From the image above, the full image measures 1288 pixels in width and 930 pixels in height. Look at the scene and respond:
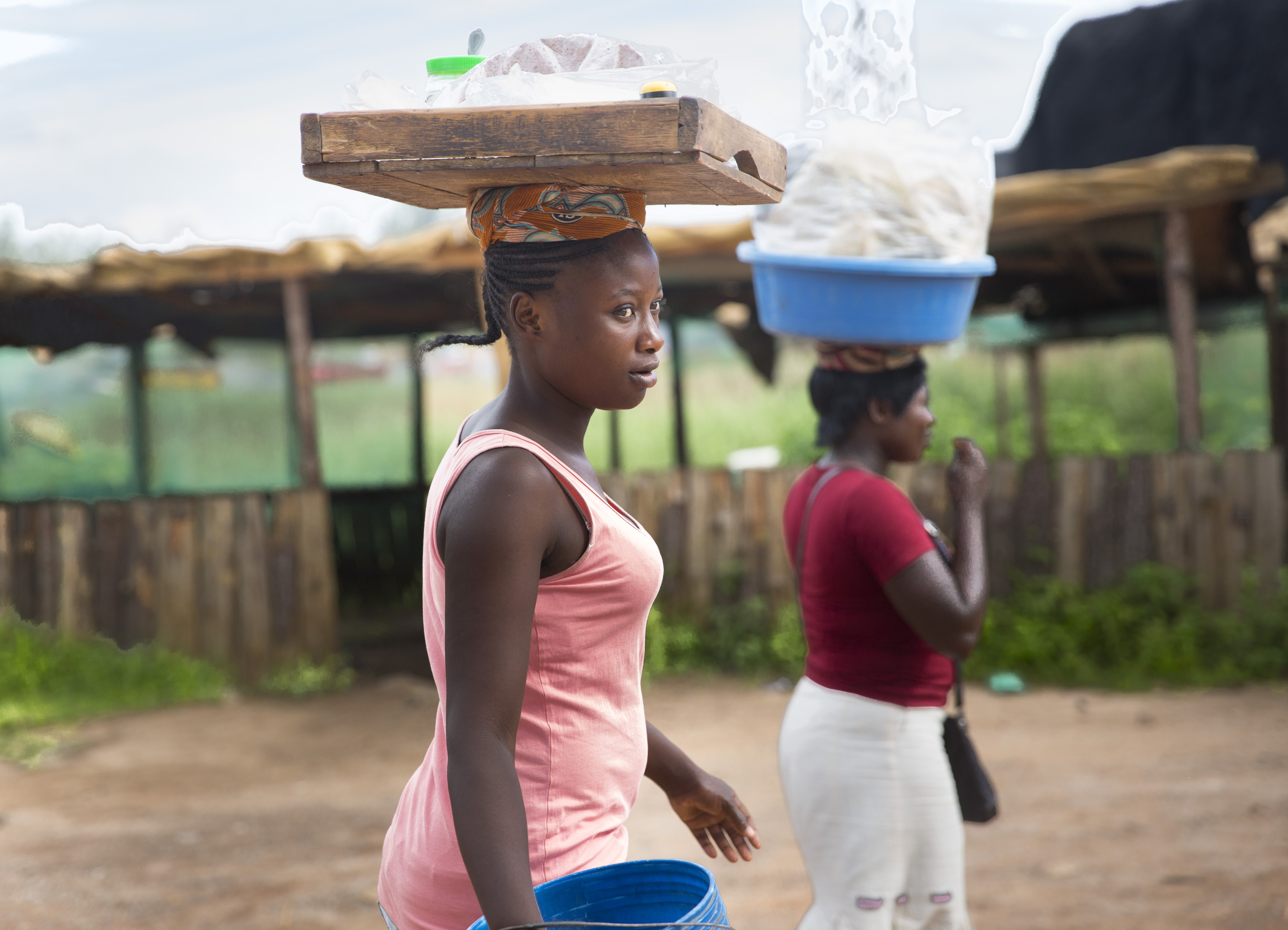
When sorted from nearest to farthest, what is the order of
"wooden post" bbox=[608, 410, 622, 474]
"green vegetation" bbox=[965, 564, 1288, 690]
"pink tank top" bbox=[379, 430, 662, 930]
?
"pink tank top" bbox=[379, 430, 662, 930]
"green vegetation" bbox=[965, 564, 1288, 690]
"wooden post" bbox=[608, 410, 622, 474]

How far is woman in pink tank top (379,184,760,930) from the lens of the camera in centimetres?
130

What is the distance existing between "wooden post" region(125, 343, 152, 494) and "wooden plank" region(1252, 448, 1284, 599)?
8.90 m

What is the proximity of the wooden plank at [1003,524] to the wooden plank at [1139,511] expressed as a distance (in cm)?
65

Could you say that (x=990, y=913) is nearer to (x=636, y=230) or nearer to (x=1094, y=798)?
(x=1094, y=798)

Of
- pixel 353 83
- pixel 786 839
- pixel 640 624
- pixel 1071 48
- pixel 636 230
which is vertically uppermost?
pixel 1071 48

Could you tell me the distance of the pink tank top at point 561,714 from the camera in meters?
1.40

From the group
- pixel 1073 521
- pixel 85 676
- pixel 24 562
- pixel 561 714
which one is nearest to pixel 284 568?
pixel 85 676

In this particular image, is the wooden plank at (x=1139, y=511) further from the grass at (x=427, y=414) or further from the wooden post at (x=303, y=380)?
the wooden post at (x=303, y=380)

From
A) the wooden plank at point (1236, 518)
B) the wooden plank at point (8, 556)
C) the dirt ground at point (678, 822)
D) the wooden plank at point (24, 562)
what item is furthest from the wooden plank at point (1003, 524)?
the wooden plank at point (8, 556)

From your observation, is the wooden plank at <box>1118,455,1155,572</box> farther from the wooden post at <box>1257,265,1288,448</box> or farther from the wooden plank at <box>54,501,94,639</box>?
the wooden plank at <box>54,501,94,639</box>

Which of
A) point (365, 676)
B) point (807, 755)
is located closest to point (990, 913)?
point (807, 755)

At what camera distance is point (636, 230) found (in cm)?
151

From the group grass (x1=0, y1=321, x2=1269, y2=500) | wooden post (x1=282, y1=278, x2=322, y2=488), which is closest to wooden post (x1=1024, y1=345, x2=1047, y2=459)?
grass (x1=0, y1=321, x2=1269, y2=500)

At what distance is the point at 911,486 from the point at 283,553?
4.01 metres
